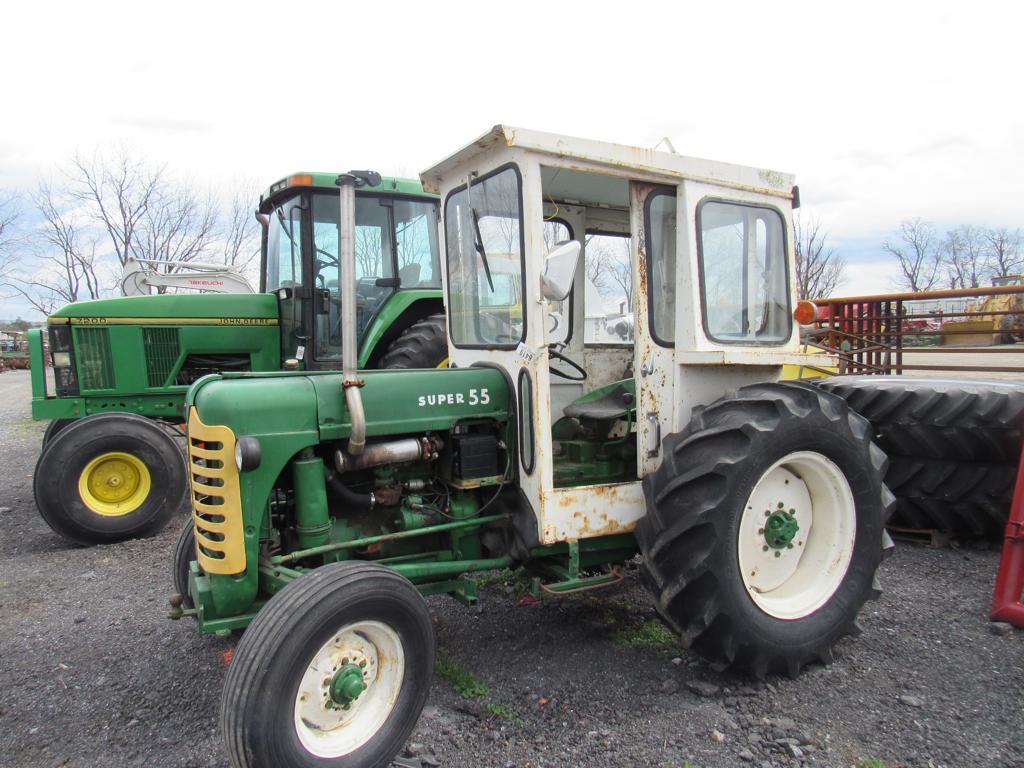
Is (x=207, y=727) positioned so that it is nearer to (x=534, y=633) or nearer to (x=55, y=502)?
(x=534, y=633)

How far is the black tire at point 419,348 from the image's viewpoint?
5922mm

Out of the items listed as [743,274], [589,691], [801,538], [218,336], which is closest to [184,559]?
[589,691]

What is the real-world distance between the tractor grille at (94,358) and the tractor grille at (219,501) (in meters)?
4.35

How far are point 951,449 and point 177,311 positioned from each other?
252 inches

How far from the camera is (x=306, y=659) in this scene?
8.14 feet

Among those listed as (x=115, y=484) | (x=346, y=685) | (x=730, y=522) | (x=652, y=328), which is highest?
(x=652, y=328)

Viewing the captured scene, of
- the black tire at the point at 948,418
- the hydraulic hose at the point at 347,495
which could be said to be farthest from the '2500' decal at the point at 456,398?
the black tire at the point at 948,418

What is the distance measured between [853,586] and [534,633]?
1584mm

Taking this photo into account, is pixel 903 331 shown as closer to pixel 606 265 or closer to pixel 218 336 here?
pixel 606 265

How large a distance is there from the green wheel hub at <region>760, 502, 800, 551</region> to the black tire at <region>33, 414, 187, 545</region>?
4.66m

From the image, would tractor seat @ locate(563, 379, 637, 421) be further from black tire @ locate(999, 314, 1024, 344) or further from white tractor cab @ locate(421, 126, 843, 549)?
black tire @ locate(999, 314, 1024, 344)

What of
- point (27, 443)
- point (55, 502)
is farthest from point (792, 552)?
point (27, 443)

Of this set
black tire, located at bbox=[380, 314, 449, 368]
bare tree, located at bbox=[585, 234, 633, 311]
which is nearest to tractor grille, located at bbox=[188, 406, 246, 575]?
bare tree, located at bbox=[585, 234, 633, 311]

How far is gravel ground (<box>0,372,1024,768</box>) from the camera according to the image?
275 cm
